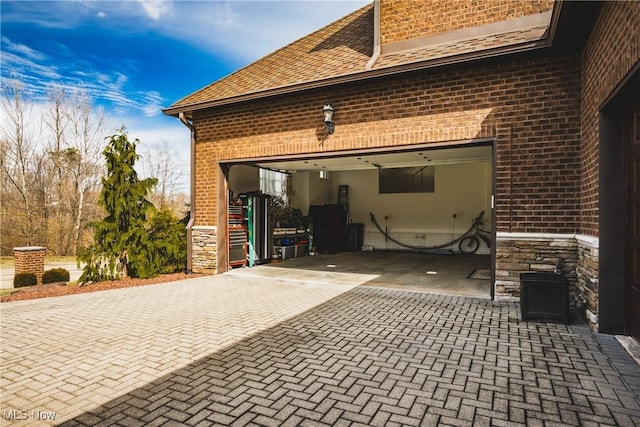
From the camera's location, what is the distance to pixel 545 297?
4.30 m

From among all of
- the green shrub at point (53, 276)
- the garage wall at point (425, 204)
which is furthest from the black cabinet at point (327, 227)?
the green shrub at point (53, 276)

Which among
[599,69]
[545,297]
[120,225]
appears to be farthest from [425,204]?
[120,225]

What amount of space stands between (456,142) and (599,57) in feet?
6.75

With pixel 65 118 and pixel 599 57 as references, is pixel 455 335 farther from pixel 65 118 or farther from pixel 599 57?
pixel 65 118

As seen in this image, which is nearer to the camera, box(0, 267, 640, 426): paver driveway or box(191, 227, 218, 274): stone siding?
box(0, 267, 640, 426): paver driveway

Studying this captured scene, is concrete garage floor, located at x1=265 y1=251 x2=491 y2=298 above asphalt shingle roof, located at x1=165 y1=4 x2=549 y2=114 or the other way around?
the other way around

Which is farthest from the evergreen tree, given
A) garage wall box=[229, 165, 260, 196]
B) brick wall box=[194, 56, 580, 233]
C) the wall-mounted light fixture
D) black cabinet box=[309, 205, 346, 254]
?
black cabinet box=[309, 205, 346, 254]

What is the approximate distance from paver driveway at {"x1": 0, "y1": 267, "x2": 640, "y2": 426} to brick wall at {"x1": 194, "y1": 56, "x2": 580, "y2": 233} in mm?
1643

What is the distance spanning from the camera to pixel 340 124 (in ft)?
22.0

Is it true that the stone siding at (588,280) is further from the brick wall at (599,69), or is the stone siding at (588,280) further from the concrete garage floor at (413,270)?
the concrete garage floor at (413,270)

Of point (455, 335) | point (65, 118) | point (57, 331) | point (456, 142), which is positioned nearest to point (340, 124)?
point (456, 142)

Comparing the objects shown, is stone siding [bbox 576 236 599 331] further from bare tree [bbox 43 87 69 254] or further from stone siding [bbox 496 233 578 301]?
bare tree [bbox 43 87 69 254]

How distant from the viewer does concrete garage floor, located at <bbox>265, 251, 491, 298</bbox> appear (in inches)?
253

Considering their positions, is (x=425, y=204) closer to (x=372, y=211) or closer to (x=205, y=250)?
(x=372, y=211)
